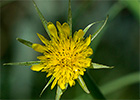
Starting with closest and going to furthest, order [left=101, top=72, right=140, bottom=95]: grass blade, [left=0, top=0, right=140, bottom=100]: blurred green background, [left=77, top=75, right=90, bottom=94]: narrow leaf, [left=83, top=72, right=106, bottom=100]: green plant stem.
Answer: [left=77, top=75, right=90, bottom=94]: narrow leaf, [left=83, top=72, right=106, bottom=100]: green plant stem, [left=101, top=72, right=140, bottom=95]: grass blade, [left=0, top=0, right=140, bottom=100]: blurred green background

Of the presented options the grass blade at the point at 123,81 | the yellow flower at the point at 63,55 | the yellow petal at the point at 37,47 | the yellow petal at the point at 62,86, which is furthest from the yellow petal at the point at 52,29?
the grass blade at the point at 123,81

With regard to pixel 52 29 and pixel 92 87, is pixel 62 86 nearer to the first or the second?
pixel 92 87

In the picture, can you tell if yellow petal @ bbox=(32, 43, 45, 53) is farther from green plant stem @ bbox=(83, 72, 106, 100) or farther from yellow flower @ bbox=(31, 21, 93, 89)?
green plant stem @ bbox=(83, 72, 106, 100)

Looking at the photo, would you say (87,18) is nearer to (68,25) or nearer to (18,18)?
(18,18)

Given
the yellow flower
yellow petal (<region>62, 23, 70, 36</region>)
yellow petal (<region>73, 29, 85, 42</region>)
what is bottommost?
the yellow flower

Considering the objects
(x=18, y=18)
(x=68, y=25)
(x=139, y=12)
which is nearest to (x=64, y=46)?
(x=68, y=25)

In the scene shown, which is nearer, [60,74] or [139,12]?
[60,74]

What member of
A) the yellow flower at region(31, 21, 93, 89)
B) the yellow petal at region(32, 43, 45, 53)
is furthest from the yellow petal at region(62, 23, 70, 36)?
the yellow petal at region(32, 43, 45, 53)
